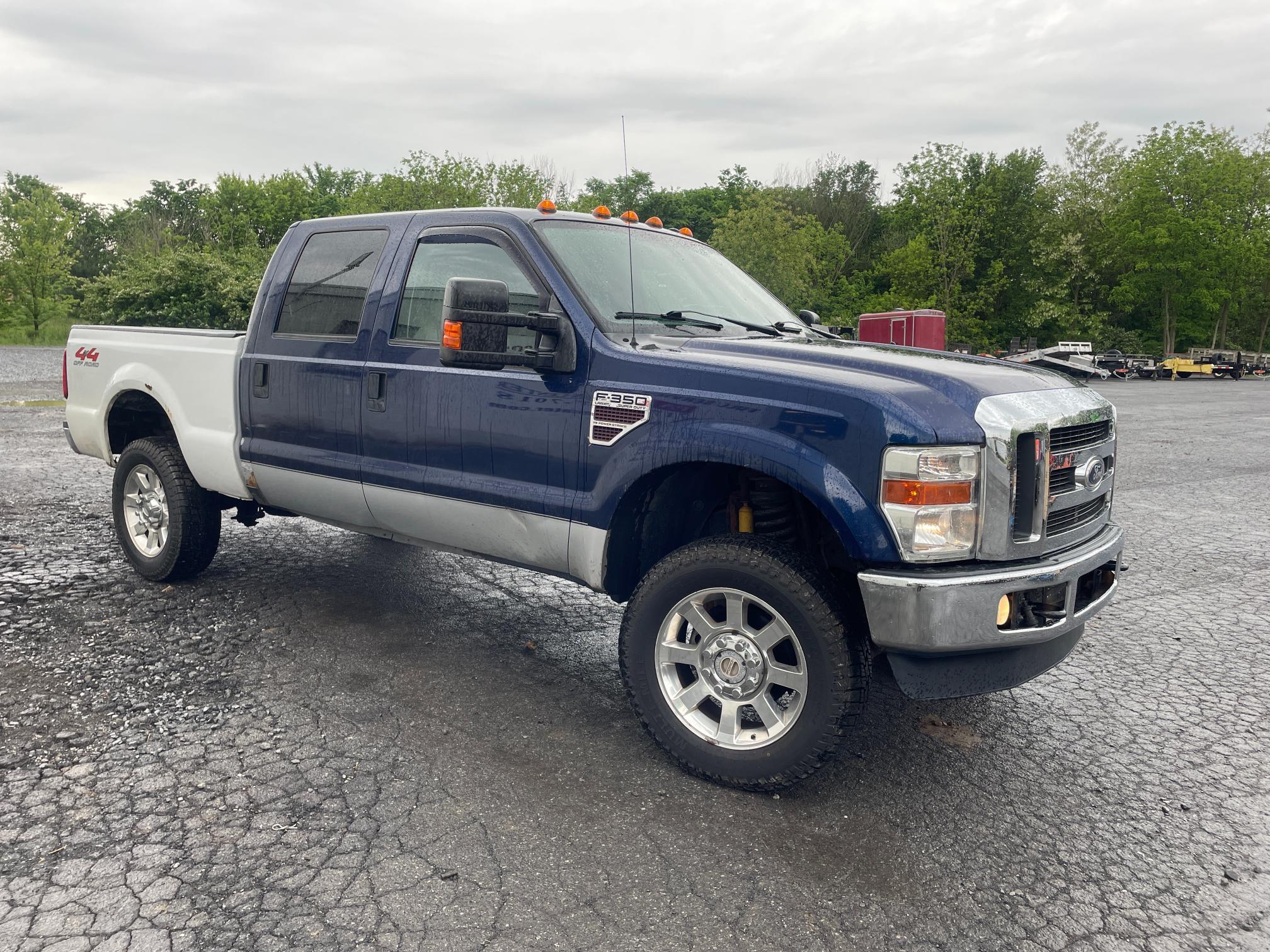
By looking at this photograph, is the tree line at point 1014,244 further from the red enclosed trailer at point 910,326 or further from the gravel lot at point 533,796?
the gravel lot at point 533,796

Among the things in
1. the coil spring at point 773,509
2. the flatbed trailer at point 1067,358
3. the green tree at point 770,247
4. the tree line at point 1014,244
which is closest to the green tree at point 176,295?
the tree line at point 1014,244

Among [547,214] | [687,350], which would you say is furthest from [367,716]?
[547,214]

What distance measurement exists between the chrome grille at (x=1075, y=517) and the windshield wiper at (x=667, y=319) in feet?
5.20

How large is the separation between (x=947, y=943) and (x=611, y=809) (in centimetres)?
111

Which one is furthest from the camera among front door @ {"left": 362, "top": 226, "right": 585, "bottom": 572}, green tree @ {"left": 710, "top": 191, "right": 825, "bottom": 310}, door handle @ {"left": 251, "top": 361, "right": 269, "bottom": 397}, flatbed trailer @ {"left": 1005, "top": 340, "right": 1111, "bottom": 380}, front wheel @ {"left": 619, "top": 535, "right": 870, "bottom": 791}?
green tree @ {"left": 710, "top": 191, "right": 825, "bottom": 310}

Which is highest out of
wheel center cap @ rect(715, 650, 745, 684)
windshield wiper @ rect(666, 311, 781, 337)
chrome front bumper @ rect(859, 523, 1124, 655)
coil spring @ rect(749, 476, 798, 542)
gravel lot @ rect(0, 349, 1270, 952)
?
windshield wiper @ rect(666, 311, 781, 337)

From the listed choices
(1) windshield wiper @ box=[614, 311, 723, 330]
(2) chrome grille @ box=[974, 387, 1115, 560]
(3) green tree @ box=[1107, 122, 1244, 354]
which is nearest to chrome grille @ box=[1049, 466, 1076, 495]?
(2) chrome grille @ box=[974, 387, 1115, 560]

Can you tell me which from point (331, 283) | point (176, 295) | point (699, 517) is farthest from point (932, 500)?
point (176, 295)

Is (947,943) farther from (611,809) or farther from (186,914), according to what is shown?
(186,914)

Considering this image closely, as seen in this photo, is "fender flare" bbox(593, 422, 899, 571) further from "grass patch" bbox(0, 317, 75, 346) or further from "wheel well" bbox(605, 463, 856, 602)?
"grass patch" bbox(0, 317, 75, 346)

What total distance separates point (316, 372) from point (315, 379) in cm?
3

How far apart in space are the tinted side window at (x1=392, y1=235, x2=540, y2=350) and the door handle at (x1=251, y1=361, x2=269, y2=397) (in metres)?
0.93

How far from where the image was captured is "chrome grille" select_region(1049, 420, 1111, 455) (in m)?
3.30

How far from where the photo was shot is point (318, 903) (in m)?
2.62
